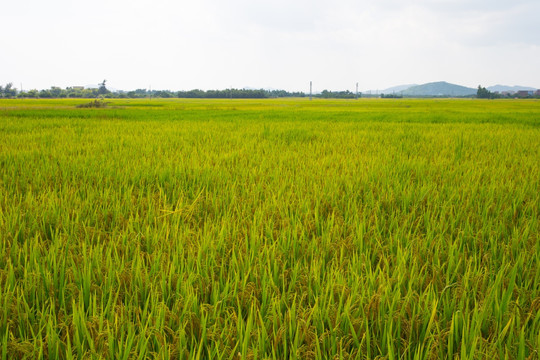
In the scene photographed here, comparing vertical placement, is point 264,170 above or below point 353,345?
above

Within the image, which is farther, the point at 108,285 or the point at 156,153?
A: the point at 156,153

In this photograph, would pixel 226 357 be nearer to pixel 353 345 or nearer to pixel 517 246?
pixel 353 345

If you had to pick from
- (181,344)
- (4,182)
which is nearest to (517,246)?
(181,344)

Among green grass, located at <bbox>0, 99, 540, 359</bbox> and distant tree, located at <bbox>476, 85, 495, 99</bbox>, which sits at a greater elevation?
distant tree, located at <bbox>476, 85, 495, 99</bbox>

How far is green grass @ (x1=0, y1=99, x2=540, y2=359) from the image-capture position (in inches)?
37.3

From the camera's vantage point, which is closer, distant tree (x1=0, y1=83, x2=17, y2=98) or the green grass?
the green grass

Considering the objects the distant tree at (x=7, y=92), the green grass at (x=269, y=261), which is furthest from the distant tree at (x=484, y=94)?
the distant tree at (x=7, y=92)

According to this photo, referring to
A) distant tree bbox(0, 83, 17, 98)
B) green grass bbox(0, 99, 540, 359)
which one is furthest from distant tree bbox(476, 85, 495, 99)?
distant tree bbox(0, 83, 17, 98)

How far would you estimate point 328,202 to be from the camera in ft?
7.81

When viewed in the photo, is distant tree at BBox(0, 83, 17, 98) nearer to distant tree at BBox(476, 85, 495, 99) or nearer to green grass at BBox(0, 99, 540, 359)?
green grass at BBox(0, 99, 540, 359)

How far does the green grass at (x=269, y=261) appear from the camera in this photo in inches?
37.3

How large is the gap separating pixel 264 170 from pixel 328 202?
1.14 m

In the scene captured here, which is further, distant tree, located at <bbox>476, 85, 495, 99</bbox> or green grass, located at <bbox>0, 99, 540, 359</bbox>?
distant tree, located at <bbox>476, 85, 495, 99</bbox>

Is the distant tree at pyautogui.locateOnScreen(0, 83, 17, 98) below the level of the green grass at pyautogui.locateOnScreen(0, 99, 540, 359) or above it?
above
